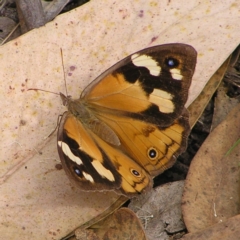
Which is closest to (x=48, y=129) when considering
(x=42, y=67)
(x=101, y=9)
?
(x=42, y=67)

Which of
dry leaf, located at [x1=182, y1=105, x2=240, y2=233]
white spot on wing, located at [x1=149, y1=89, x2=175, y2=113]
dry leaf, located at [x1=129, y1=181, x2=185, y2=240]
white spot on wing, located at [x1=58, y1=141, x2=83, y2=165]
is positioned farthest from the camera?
dry leaf, located at [x1=129, y1=181, x2=185, y2=240]

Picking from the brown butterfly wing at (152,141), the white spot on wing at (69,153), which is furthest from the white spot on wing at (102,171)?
the brown butterfly wing at (152,141)

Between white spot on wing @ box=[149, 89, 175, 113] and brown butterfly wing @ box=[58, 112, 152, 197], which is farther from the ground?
white spot on wing @ box=[149, 89, 175, 113]

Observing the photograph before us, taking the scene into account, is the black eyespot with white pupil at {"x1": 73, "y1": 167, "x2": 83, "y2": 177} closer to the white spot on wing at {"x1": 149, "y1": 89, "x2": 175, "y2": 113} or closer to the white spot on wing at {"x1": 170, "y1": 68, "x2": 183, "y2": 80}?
the white spot on wing at {"x1": 149, "y1": 89, "x2": 175, "y2": 113}

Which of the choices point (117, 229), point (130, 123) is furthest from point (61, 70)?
point (117, 229)

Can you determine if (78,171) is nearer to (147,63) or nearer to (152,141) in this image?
(152,141)

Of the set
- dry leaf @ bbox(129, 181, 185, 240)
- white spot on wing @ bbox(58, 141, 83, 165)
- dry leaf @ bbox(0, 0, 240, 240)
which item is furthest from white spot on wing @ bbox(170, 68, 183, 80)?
dry leaf @ bbox(129, 181, 185, 240)

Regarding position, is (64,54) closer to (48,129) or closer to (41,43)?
(41,43)
